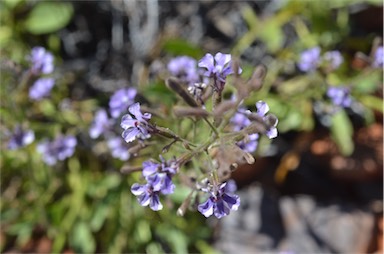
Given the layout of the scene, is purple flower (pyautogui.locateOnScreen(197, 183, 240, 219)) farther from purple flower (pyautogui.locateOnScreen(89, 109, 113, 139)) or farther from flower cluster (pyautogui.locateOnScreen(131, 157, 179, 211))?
purple flower (pyautogui.locateOnScreen(89, 109, 113, 139))

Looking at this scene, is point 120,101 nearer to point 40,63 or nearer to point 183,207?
point 40,63

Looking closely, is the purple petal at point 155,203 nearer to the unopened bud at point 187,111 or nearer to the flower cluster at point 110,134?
the unopened bud at point 187,111

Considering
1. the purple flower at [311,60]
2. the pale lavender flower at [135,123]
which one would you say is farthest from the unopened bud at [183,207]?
the purple flower at [311,60]

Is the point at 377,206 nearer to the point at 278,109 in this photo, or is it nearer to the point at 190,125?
the point at 278,109

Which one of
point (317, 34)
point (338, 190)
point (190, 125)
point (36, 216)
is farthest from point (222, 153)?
point (338, 190)

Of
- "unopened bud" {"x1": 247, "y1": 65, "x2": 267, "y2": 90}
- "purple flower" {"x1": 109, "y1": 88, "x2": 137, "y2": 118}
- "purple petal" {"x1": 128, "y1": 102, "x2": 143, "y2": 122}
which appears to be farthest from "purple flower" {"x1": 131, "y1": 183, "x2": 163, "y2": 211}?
"purple flower" {"x1": 109, "y1": 88, "x2": 137, "y2": 118}

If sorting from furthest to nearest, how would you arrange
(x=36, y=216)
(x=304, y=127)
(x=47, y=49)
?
1. (x=47, y=49)
2. (x=304, y=127)
3. (x=36, y=216)

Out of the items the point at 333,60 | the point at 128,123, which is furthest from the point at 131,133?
the point at 333,60
